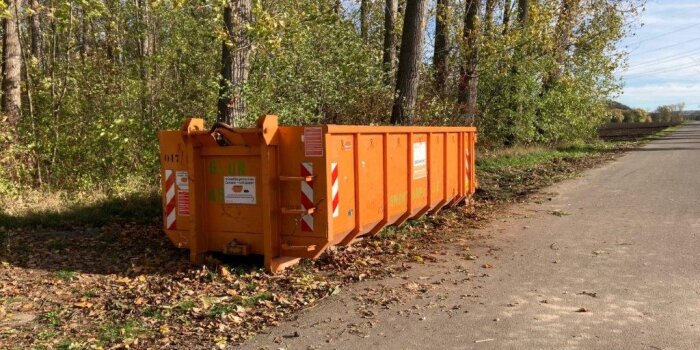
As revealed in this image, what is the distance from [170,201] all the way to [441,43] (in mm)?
13507

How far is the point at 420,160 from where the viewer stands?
27.5ft

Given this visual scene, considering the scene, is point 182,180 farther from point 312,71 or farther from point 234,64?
point 312,71

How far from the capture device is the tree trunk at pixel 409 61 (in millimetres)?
13328

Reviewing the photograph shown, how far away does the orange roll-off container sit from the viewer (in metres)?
6.04

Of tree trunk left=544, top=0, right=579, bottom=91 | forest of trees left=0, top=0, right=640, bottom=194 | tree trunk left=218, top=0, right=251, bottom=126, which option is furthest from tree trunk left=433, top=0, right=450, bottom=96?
tree trunk left=218, top=0, right=251, bottom=126

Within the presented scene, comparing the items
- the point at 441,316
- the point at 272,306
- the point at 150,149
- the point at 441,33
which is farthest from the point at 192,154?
the point at 441,33

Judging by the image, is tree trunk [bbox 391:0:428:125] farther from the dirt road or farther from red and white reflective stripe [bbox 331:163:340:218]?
red and white reflective stripe [bbox 331:163:340:218]

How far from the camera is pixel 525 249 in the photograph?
755 cm

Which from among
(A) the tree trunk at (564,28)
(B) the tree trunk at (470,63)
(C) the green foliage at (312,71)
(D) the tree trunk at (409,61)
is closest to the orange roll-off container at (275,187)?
(C) the green foliage at (312,71)

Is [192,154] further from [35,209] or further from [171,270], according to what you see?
[35,209]

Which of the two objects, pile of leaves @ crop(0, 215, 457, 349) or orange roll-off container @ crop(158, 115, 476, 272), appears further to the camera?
orange roll-off container @ crop(158, 115, 476, 272)

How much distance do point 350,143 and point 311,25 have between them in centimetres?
711

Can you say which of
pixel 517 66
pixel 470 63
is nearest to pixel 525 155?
pixel 517 66

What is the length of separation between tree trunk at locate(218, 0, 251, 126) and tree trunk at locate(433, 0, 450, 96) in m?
8.96
